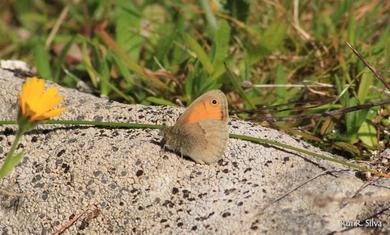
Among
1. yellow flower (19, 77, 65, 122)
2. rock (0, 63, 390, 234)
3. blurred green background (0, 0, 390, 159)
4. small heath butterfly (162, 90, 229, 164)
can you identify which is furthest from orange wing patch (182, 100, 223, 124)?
yellow flower (19, 77, 65, 122)

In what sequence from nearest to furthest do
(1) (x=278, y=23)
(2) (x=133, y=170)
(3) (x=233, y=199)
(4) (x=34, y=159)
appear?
1. (3) (x=233, y=199)
2. (2) (x=133, y=170)
3. (4) (x=34, y=159)
4. (1) (x=278, y=23)

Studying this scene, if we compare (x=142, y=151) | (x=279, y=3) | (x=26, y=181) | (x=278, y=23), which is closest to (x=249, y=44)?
(x=278, y=23)

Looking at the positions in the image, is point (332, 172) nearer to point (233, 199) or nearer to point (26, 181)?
point (233, 199)

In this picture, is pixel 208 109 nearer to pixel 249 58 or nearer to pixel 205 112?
pixel 205 112

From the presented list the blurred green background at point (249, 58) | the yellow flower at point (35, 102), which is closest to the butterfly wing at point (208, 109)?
the blurred green background at point (249, 58)

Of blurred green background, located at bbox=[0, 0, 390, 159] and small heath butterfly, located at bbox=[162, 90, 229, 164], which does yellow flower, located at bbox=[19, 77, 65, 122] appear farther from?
blurred green background, located at bbox=[0, 0, 390, 159]

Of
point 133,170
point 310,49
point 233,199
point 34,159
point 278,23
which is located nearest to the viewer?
point 233,199
